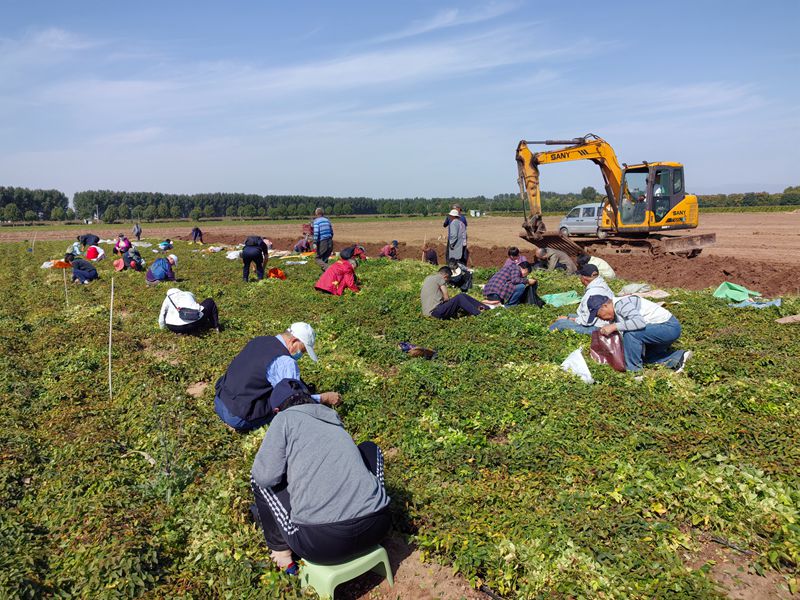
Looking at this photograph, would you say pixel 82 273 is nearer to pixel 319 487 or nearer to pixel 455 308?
pixel 455 308

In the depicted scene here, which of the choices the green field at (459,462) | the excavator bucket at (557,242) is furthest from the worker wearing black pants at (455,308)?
the excavator bucket at (557,242)

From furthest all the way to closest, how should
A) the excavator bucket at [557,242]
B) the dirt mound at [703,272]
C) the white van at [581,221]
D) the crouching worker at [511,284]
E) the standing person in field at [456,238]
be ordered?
the white van at [581,221] → the excavator bucket at [557,242] → the standing person in field at [456,238] → the dirt mound at [703,272] → the crouching worker at [511,284]

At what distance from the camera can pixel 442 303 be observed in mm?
11039

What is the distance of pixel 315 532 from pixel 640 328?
5.57 m

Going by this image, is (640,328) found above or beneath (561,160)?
beneath

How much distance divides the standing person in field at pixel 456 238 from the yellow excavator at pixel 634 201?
469cm

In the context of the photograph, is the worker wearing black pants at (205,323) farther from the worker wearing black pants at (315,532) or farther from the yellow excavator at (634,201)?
the yellow excavator at (634,201)

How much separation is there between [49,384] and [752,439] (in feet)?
28.5

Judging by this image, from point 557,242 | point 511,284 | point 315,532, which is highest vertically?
point 557,242

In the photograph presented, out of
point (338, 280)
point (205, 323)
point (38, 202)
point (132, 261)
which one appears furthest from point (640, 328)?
point (38, 202)

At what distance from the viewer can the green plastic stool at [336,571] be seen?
3734 millimetres

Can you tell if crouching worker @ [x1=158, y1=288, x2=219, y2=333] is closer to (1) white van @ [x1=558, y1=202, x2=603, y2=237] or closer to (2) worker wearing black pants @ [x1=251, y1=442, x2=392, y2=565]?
(2) worker wearing black pants @ [x1=251, y1=442, x2=392, y2=565]

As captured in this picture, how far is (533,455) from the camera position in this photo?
17.6 ft

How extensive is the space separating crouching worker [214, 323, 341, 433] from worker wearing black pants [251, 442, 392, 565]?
45.6 inches
